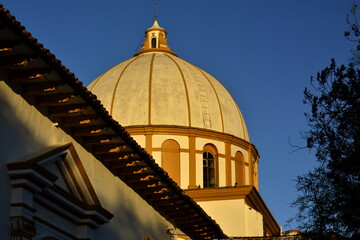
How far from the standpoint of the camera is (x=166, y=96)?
105ft

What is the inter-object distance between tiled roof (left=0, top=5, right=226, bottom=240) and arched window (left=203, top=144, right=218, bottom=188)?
1102cm

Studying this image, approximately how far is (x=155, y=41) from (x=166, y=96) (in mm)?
5589

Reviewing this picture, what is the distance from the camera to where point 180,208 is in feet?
65.1

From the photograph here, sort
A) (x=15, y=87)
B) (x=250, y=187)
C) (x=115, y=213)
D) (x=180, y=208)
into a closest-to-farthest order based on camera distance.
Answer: (x=15, y=87)
(x=115, y=213)
(x=180, y=208)
(x=250, y=187)

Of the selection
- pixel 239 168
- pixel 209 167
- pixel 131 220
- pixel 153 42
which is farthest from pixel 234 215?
pixel 131 220

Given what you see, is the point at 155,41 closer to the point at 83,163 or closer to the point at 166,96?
the point at 166,96

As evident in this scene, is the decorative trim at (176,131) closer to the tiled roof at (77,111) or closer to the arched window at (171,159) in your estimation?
the arched window at (171,159)

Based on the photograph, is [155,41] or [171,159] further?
[155,41]

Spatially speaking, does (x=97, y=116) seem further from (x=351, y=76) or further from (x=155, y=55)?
(x=155, y=55)

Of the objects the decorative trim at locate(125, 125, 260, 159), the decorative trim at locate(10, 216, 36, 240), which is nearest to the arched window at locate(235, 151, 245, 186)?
the decorative trim at locate(125, 125, 260, 159)

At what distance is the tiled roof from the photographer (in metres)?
11.4

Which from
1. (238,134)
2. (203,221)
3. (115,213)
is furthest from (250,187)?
(115,213)

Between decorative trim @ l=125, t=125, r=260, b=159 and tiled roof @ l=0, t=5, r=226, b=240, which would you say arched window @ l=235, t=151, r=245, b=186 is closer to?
decorative trim @ l=125, t=125, r=260, b=159

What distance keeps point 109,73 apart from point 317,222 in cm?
2220
